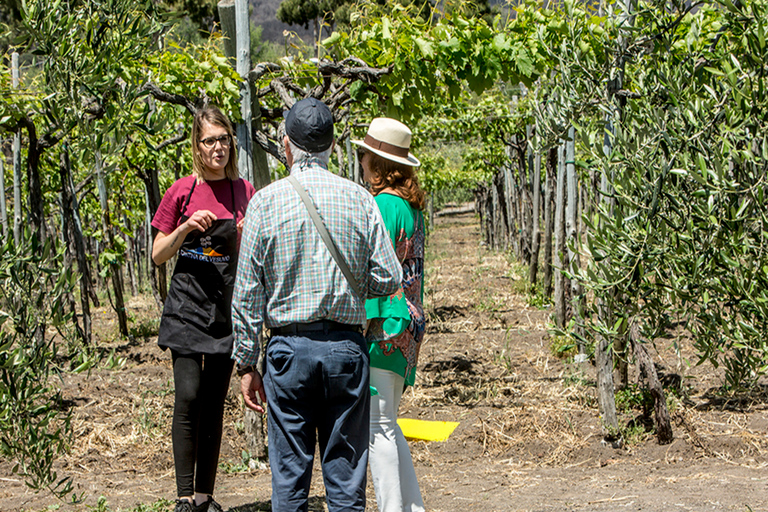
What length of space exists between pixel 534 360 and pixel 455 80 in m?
2.89

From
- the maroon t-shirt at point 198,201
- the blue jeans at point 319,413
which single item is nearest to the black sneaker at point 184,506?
the blue jeans at point 319,413

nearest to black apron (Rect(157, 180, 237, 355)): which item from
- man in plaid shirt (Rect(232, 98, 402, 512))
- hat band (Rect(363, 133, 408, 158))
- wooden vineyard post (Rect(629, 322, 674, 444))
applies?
man in plaid shirt (Rect(232, 98, 402, 512))

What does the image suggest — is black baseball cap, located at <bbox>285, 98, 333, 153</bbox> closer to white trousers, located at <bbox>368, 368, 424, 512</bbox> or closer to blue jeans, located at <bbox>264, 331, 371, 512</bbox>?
blue jeans, located at <bbox>264, 331, 371, 512</bbox>

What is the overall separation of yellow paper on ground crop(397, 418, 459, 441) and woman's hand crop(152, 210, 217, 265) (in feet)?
7.65

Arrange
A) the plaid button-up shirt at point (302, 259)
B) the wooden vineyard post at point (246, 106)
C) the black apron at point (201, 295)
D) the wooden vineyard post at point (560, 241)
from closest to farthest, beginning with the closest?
the plaid button-up shirt at point (302, 259)
the black apron at point (201, 295)
the wooden vineyard post at point (246, 106)
the wooden vineyard post at point (560, 241)

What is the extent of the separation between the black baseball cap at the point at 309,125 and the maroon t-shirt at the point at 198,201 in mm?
683

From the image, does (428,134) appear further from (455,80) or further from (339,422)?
(339,422)

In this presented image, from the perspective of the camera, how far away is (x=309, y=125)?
83.0 inches

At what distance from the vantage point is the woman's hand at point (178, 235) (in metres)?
2.55

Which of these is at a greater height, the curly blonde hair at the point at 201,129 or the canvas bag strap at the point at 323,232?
the curly blonde hair at the point at 201,129

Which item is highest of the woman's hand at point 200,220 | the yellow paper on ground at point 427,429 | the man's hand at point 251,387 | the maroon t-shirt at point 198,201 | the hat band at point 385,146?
the hat band at point 385,146

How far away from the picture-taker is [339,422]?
81.3 inches

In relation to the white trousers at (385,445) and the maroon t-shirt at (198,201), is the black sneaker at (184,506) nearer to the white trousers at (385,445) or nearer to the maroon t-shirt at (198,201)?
the white trousers at (385,445)

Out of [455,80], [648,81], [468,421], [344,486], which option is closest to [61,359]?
[468,421]
